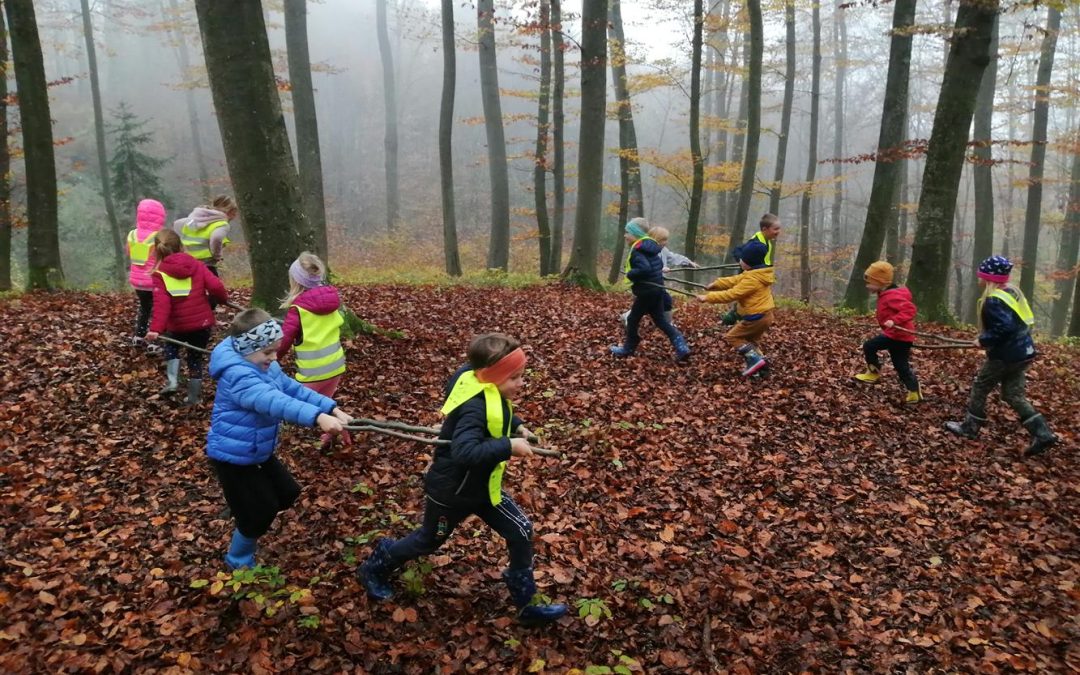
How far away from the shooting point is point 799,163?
4638 centimetres

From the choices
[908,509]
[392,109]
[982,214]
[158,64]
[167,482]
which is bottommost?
[908,509]

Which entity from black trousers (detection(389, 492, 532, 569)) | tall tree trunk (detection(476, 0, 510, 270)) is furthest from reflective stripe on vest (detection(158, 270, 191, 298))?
tall tree trunk (detection(476, 0, 510, 270))

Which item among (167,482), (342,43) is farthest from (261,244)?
(342,43)

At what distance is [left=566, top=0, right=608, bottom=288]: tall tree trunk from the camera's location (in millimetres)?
12570

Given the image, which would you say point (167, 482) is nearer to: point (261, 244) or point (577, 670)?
point (261, 244)

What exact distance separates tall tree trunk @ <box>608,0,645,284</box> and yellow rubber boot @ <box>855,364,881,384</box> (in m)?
8.62

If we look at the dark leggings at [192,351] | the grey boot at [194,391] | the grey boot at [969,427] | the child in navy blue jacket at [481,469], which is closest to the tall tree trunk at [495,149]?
the dark leggings at [192,351]

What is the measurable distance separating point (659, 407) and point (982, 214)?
14.6 m

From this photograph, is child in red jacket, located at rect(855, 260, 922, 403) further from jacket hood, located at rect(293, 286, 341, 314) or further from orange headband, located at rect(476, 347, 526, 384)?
jacket hood, located at rect(293, 286, 341, 314)

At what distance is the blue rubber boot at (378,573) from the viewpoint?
161 inches

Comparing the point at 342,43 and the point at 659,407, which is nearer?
the point at 659,407

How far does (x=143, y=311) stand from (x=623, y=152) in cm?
1150

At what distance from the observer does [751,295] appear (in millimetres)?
8000

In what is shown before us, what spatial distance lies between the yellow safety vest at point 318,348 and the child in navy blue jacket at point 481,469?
6.77 ft
